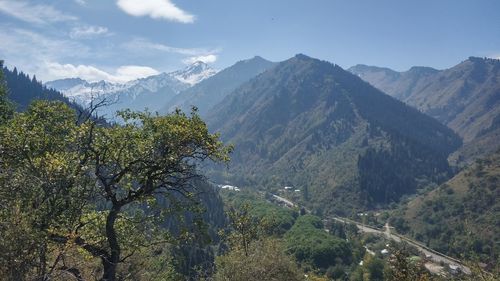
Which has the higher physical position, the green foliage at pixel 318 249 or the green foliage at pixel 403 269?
the green foliage at pixel 403 269

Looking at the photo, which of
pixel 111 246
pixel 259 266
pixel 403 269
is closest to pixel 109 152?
pixel 111 246

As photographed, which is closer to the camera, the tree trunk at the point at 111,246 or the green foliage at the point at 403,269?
the tree trunk at the point at 111,246

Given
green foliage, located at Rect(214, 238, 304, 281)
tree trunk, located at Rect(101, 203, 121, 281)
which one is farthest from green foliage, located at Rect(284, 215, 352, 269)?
tree trunk, located at Rect(101, 203, 121, 281)

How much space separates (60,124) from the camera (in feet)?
67.8

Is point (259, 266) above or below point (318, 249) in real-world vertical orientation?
above

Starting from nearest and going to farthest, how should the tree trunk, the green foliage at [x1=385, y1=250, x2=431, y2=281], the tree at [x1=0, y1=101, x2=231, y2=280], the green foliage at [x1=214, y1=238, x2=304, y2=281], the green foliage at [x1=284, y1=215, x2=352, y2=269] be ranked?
1. the tree at [x1=0, y1=101, x2=231, y2=280]
2. the tree trunk
3. the green foliage at [x1=385, y1=250, x2=431, y2=281]
4. the green foliage at [x1=214, y1=238, x2=304, y2=281]
5. the green foliage at [x1=284, y1=215, x2=352, y2=269]

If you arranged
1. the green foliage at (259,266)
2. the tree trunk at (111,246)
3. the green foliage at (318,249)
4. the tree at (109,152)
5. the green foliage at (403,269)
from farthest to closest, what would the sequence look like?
the green foliage at (318,249)
the green foliage at (259,266)
the green foliage at (403,269)
the tree trunk at (111,246)
the tree at (109,152)

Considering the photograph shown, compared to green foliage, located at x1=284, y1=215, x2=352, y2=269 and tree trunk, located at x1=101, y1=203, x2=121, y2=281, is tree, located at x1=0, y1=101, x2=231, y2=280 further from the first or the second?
green foliage, located at x1=284, y1=215, x2=352, y2=269

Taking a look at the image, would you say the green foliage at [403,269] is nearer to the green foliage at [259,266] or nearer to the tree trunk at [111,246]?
the green foliage at [259,266]

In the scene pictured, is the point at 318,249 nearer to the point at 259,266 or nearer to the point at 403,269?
the point at 259,266

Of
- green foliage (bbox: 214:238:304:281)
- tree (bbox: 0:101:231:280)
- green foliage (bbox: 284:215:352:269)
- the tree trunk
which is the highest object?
tree (bbox: 0:101:231:280)

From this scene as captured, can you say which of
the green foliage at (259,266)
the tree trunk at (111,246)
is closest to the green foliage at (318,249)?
the green foliage at (259,266)

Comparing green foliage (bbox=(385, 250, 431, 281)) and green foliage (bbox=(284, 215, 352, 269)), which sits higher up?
green foliage (bbox=(385, 250, 431, 281))

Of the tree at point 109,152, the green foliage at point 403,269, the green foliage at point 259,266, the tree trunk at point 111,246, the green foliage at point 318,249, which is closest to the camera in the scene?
the tree at point 109,152
